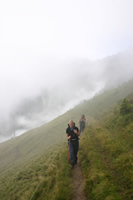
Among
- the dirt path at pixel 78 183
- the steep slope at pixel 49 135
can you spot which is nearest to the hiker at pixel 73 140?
the dirt path at pixel 78 183

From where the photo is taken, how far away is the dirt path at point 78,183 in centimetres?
496

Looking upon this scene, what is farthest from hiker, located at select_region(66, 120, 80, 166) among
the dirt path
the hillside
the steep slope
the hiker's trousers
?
the steep slope

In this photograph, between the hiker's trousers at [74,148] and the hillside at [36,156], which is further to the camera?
the hillside at [36,156]

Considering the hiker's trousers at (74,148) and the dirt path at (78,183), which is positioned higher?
the hiker's trousers at (74,148)

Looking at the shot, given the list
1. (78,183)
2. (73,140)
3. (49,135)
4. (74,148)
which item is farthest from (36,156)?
(49,135)

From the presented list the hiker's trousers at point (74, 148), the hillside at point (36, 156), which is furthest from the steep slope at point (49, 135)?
the hiker's trousers at point (74, 148)

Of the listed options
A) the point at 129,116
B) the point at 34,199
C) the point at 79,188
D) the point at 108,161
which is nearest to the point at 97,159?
the point at 108,161

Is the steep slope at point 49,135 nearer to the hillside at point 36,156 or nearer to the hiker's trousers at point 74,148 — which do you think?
the hillside at point 36,156

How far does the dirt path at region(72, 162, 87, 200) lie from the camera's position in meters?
4.96

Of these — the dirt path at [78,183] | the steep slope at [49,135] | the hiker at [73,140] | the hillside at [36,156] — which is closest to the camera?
the dirt path at [78,183]

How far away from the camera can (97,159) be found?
7.43m

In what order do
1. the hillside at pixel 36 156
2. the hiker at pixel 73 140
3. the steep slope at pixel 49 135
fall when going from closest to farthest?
the hiker at pixel 73 140, the hillside at pixel 36 156, the steep slope at pixel 49 135

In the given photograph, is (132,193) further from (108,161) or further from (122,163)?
(108,161)

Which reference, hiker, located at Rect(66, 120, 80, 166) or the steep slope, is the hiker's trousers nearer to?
hiker, located at Rect(66, 120, 80, 166)
